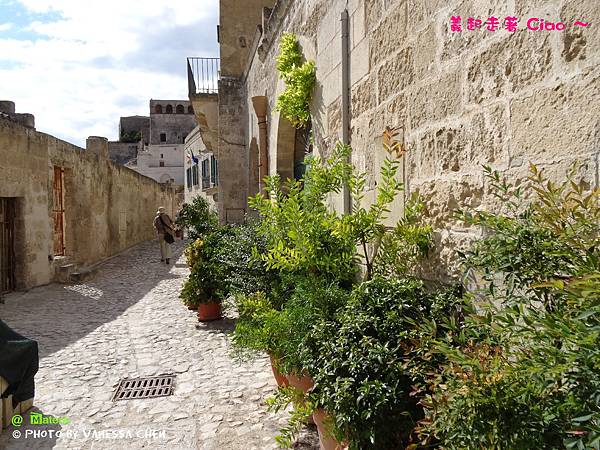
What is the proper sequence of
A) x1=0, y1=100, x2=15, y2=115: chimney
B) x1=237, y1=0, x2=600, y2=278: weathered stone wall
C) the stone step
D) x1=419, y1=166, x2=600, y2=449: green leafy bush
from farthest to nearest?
x1=0, y1=100, x2=15, y2=115: chimney < the stone step < x1=237, y1=0, x2=600, y2=278: weathered stone wall < x1=419, y1=166, x2=600, y2=449: green leafy bush

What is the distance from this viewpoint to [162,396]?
347cm

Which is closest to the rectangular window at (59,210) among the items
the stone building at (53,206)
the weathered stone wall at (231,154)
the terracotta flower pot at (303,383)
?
the stone building at (53,206)

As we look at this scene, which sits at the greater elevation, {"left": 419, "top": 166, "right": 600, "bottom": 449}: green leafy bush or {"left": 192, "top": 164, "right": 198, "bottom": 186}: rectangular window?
{"left": 192, "top": 164, "right": 198, "bottom": 186}: rectangular window

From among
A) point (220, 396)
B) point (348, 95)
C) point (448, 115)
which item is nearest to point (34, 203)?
point (220, 396)

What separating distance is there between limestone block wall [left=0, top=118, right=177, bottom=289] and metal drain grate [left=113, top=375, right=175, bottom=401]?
16.5ft

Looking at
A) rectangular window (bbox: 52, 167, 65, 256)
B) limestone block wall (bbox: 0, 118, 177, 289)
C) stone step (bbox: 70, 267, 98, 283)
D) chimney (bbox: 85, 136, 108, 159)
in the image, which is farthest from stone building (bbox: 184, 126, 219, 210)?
stone step (bbox: 70, 267, 98, 283)

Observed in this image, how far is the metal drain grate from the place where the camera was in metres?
3.48

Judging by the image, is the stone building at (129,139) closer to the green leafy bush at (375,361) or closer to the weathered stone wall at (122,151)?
the weathered stone wall at (122,151)

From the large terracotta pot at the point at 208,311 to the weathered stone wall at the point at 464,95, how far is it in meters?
2.99

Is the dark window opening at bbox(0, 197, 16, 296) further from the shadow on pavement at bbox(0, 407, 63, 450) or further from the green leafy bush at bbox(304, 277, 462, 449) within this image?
the green leafy bush at bbox(304, 277, 462, 449)

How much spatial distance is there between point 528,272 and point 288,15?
5.02 meters

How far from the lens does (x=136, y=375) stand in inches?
154

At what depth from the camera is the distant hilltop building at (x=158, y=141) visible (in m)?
37.6

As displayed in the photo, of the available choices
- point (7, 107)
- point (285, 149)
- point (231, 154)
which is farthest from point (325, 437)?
point (7, 107)
